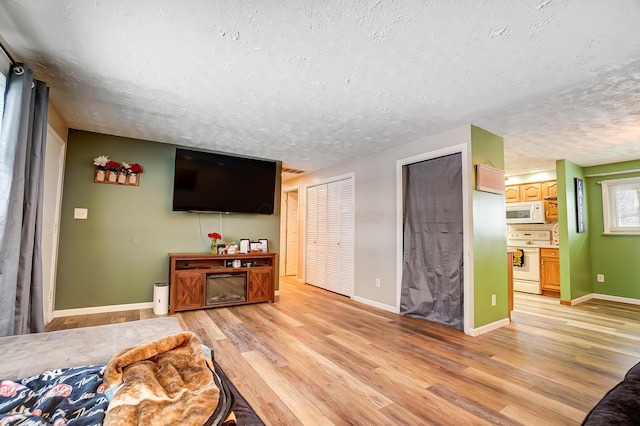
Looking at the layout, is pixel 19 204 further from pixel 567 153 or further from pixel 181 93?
pixel 567 153

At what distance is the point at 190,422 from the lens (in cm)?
88

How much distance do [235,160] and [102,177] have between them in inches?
67.9

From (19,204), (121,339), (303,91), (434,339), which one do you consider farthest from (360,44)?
(434,339)

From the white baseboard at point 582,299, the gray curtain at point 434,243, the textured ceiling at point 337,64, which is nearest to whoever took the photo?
the textured ceiling at point 337,64

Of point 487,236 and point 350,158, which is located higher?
point 350,158

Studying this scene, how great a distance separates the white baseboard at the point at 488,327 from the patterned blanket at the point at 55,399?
330 cm

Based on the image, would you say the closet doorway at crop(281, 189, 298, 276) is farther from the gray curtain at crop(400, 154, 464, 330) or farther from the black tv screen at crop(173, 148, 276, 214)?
the gray curtain at crop(400, 154, 464, 330)

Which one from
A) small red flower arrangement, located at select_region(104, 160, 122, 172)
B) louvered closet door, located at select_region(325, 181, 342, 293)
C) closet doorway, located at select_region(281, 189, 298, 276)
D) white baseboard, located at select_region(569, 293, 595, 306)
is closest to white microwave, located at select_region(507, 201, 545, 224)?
white baseboard, located at select_region(569, 293, 595, 306)

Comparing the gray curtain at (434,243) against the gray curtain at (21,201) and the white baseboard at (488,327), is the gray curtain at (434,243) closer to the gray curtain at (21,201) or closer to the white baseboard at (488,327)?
the white baseboard at (488,327)

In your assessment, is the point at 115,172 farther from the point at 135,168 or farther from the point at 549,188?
the point at 549,188

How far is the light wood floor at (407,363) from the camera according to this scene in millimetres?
1863

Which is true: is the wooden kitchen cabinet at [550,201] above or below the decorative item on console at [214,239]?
above

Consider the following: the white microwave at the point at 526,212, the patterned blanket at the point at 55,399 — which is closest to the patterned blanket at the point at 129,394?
the patterned blanket at the point at 55,399

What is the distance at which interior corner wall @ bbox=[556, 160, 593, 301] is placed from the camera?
15.6ft
